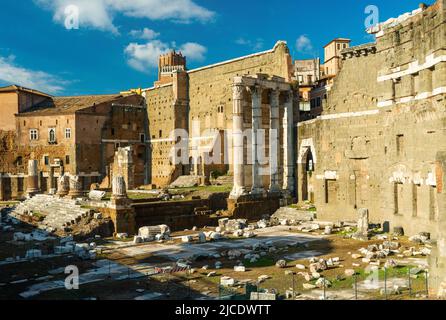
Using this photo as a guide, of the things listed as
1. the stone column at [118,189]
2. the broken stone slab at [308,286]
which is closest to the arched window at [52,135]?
the stone column at [118,189]

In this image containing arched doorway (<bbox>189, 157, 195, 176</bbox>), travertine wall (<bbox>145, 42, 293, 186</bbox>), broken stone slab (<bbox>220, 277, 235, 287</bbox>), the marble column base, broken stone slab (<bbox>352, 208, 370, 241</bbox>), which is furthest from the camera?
arched doorway (<bbox>189, 157, 195, 176</bbox>)

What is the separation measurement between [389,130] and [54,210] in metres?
19.6

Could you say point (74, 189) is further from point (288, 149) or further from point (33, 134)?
point (33, 134)

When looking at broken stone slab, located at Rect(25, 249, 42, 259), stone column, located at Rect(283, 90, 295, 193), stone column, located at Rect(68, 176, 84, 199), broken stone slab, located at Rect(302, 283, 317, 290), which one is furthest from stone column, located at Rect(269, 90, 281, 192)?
broken stone slab, located at Rect(302, 283, 317, 290)

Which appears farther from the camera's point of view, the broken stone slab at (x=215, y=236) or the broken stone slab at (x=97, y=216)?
the broken stone slab at (x=97, y=216)

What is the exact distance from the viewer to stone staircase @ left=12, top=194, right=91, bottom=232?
78.1 ft

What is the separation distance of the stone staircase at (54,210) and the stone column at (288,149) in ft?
45.6

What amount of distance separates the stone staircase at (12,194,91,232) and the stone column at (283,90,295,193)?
13891 millimetres

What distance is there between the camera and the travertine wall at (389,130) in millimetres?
17266


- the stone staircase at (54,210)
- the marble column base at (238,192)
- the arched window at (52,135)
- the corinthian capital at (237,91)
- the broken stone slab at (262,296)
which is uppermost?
the corinthian capital at (237,91)

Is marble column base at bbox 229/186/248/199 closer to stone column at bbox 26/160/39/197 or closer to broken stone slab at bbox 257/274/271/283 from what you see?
broken stone slab at bbox 257/274/271/283

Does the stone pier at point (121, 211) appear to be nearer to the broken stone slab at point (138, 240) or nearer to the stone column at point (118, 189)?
the stone column at point (118, 189)

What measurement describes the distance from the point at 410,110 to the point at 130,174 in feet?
73.5
